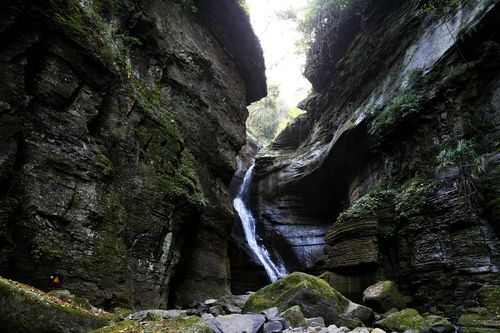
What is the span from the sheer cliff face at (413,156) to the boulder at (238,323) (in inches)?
264

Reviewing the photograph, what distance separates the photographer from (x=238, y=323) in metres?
5.01

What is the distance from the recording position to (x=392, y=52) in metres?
16.6

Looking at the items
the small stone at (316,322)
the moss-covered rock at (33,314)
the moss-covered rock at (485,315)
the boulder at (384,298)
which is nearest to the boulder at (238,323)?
the small stone at (316,322)

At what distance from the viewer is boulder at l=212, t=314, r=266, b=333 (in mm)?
4770

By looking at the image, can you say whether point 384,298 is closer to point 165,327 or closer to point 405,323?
point 405,323

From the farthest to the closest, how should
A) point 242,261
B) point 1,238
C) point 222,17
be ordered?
1. point 242,261
2. point 222,17
3. point 1,238

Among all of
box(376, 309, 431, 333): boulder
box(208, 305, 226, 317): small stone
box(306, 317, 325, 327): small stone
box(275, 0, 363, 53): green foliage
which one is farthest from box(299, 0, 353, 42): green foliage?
box(306, 317, 325, 327): small stone

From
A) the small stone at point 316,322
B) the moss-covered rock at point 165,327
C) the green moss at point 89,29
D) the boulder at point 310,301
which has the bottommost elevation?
the moss-covered rock at point 165,327

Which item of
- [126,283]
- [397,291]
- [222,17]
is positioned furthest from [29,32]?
[397,291]

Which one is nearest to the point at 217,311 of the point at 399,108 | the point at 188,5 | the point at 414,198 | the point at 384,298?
the point at 384,298

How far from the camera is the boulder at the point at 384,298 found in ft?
31.1

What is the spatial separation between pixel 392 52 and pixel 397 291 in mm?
11544

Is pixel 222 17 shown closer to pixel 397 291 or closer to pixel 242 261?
pixel 242 261

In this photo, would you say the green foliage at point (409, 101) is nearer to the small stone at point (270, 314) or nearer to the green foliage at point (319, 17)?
the green foliage at point (319, 17)
